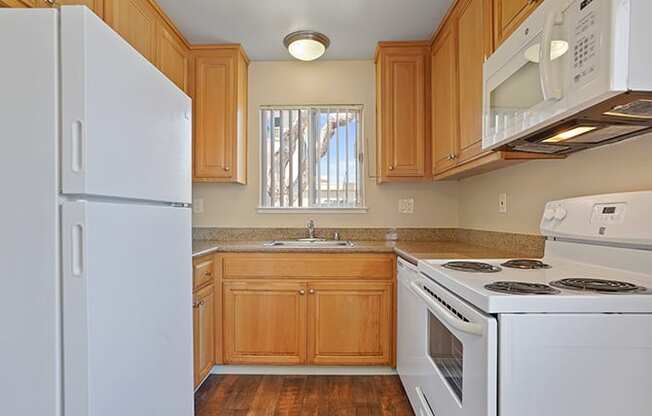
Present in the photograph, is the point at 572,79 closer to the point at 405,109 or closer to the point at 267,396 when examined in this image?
the point at 405,109

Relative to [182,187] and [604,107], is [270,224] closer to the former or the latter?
[182,187]

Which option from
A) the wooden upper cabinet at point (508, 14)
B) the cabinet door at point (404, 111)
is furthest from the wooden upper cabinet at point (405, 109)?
the wooden upper cabinet at point (508, 14)

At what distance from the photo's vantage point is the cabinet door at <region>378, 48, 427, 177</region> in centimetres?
272

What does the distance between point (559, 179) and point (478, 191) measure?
857 mm

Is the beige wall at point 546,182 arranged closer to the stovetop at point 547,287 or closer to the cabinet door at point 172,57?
the stovetop at point 547,287

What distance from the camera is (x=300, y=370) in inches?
98.4

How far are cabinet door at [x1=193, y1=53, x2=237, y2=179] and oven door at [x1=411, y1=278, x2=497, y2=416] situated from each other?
171 centimetres

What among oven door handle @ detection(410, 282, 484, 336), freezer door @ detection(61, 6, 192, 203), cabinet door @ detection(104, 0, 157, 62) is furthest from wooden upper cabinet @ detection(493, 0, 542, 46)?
cabinet door @ detection(104, 0, 157, 62)

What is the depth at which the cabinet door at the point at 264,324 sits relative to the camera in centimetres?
245

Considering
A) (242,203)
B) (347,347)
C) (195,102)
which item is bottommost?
(347,347)

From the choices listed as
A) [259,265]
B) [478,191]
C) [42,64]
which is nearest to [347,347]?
[259,265]

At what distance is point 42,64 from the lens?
2.96 ft

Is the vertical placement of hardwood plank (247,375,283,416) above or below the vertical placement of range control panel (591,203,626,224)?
below

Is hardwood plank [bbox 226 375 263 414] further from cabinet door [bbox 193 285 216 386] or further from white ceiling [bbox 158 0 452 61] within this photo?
white ceiling [bbox 158 0 452 61]
